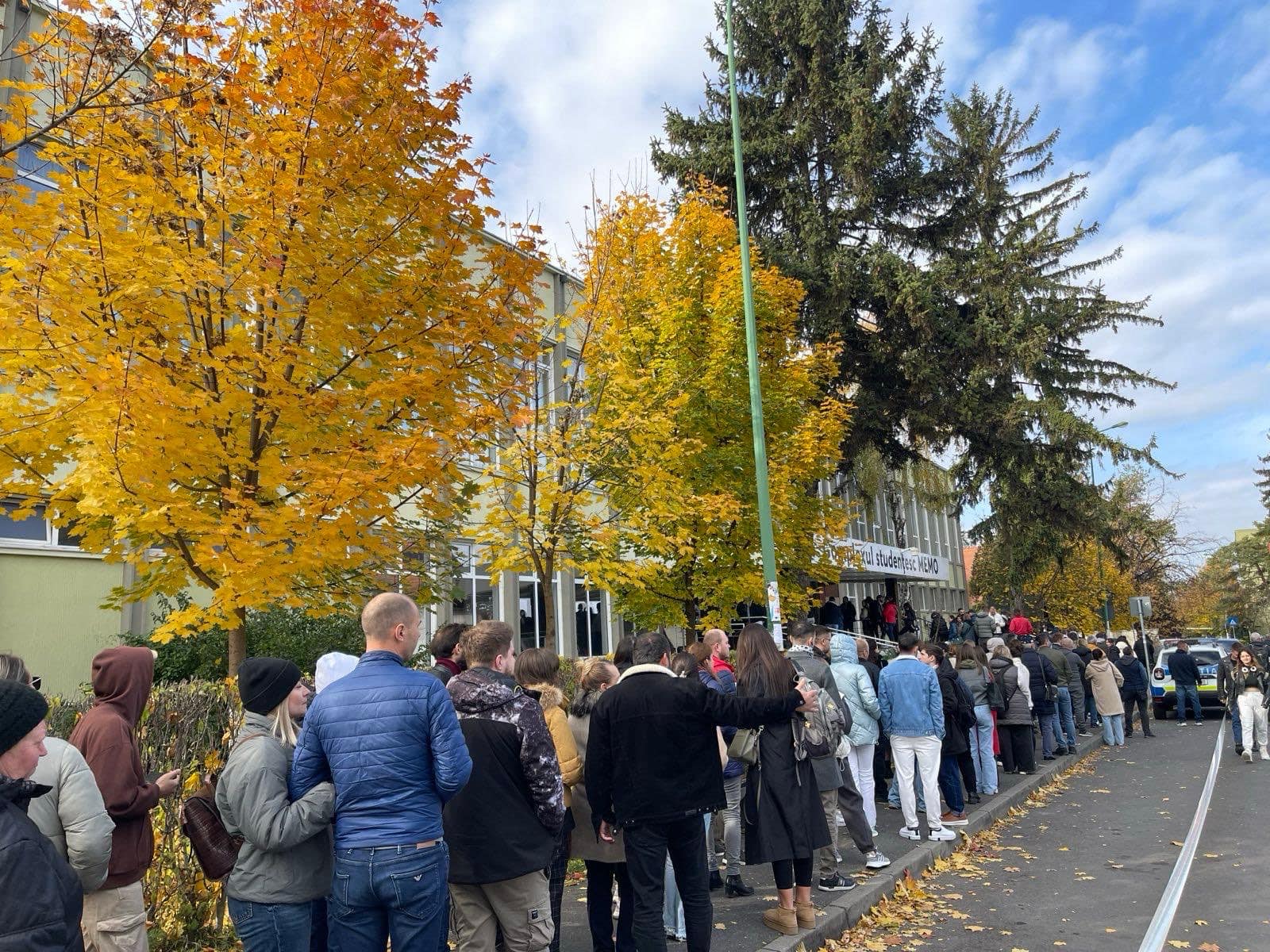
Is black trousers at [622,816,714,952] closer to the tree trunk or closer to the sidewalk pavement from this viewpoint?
the sidewalk pavement

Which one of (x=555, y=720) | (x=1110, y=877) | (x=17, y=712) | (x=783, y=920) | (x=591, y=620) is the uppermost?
(x=591, y=620)

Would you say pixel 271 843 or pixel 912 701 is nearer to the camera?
pixel 271 843

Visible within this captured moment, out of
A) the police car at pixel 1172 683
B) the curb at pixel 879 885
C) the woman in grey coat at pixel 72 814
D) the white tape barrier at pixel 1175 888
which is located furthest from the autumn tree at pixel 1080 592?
the woman in grey coat at pixel 72 814

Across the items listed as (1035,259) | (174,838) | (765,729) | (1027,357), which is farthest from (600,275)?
(1035,259)

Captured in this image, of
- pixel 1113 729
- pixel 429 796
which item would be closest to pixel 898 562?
pixel 1113 729

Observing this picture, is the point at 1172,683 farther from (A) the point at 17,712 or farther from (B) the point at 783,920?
(A) the point at 17,712

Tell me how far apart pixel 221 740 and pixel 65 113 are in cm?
386

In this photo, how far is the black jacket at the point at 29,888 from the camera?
7.61ft

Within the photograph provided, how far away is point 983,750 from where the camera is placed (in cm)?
1142

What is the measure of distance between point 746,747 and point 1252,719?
1265 centimetres

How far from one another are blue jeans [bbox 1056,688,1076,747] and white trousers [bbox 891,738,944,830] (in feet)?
25.8

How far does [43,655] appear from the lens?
41.3 ft

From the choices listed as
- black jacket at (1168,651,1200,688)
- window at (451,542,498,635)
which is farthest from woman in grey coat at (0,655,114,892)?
black jacket at (1168,651,1200,688)

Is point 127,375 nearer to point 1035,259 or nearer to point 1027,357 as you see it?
point 1027,357
